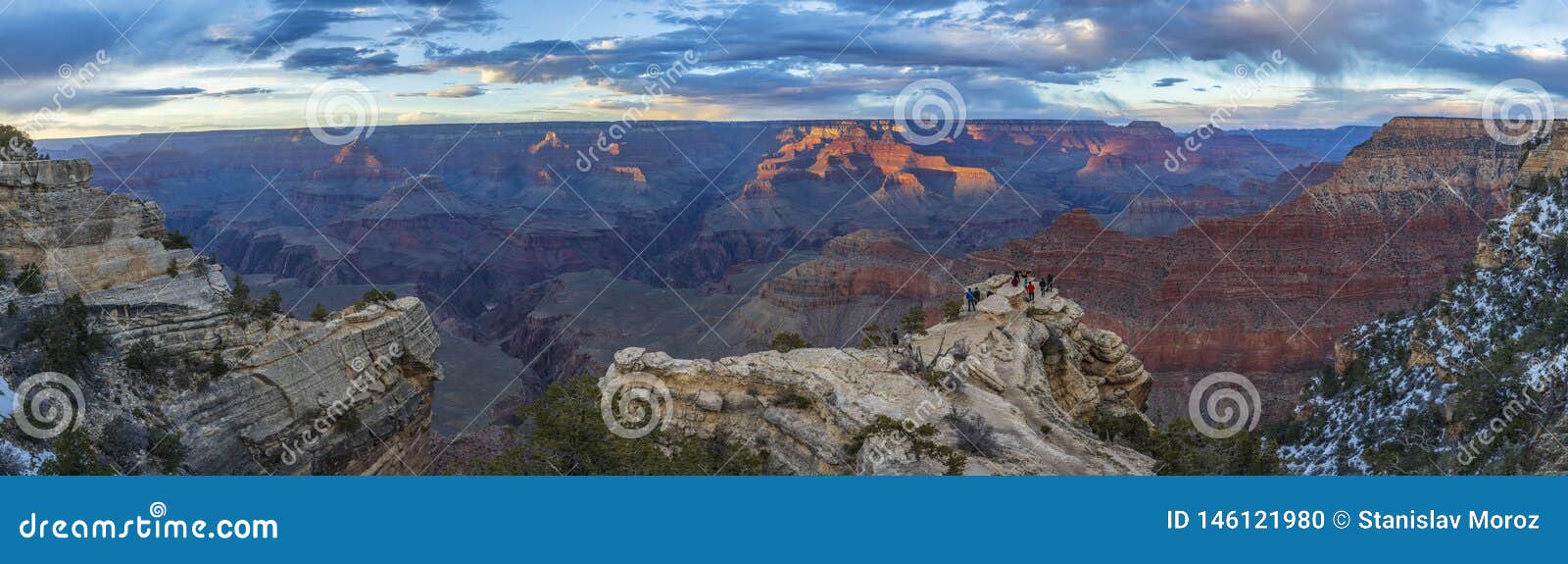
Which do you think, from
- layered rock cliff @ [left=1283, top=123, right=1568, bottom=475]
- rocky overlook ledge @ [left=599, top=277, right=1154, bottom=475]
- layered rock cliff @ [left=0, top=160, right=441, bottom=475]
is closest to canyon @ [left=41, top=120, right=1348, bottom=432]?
layered rock cliff @ [left=0, top=160, right=441, bottom=475]

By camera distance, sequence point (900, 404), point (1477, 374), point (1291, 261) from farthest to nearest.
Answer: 1. point (1291, 261)
2. point (1477, 374)
3. point (900, 404)

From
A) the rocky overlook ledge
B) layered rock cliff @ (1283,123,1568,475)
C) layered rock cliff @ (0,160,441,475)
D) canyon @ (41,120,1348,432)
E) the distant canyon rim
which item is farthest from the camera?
canyon @ (41,120,1348,432)

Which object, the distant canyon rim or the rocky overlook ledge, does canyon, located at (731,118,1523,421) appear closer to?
the distant canyon rim

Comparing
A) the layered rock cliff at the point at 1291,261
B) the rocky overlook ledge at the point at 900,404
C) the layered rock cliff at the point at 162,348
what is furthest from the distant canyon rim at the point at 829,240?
the rocky overlook ledge at the point at 900,404

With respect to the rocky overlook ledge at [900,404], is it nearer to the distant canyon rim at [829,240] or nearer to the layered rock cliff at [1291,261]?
the distant canyon rim at [829,240]

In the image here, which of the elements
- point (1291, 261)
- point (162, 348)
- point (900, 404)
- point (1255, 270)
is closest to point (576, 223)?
point (1255, 270)

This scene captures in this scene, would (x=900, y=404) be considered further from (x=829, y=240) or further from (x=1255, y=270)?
(x=829, y=240)
